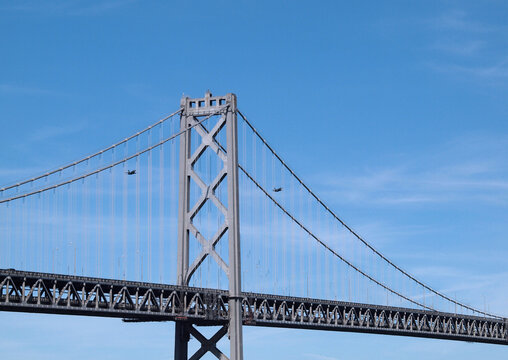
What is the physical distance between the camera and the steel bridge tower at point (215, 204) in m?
113

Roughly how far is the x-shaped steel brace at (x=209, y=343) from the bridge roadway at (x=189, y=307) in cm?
70

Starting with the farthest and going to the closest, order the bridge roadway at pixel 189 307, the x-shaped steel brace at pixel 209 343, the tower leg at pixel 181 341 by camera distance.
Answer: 1. the x-shaped steel brace at pixel 209 343
2. the tower leg at pixel 181 341
3. the bridge roadway at pixel 189 307

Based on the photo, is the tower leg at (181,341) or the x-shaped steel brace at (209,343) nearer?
the tower leg at (181,341)

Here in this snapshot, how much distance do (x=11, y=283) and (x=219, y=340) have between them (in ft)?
72.7

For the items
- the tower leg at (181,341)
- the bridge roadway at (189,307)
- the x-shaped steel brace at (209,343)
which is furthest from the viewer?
the x-shaped steel brace at (209,343)

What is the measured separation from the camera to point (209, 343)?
375 ft

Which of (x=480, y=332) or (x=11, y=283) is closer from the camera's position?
(x=11, y=283)

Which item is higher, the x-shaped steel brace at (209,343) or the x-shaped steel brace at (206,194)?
the x-shaped steel brace at (206,194)

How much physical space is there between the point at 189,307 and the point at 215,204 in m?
8.38

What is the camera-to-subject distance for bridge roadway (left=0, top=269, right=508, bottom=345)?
3922 inches

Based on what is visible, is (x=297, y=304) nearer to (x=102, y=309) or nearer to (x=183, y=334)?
(x=183, y=334)

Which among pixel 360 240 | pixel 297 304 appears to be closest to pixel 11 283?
pixel 297 304

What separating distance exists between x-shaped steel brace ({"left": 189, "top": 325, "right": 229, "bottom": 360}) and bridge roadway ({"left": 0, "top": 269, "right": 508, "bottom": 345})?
697 mm

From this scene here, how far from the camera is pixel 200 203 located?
11556 cm
